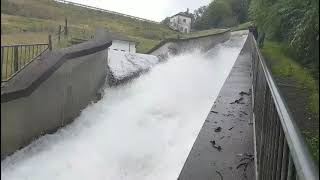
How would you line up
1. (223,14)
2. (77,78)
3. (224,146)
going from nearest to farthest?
(224,146) → (77,78) → (223,14)

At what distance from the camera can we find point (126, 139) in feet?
37.8

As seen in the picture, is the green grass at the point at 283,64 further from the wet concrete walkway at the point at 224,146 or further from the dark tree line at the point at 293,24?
the wet concrete walkway at the point at 224,146

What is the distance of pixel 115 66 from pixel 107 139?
10.3 m

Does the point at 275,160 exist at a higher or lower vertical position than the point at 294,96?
higher

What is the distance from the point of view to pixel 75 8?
2569 inches

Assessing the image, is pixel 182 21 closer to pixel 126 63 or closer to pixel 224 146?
pixel 126 63

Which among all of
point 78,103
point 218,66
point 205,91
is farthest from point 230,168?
point 218,66

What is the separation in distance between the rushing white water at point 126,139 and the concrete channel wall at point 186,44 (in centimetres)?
2295

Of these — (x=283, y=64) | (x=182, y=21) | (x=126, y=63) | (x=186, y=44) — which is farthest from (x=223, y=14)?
(x=283, y=64)

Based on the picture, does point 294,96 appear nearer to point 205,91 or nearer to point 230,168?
point 205,91

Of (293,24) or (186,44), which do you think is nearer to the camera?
(293,24)

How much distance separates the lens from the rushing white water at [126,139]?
860 centimetres

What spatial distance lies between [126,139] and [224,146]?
588 centimetres

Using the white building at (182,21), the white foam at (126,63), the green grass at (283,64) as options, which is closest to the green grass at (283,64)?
the green grass at (283,64)
